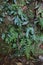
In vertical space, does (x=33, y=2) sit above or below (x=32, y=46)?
above

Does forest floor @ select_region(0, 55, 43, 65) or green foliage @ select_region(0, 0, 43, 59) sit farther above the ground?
green foliage @ select_region(0, 0, 43, 59)

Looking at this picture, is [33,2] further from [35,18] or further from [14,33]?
[14,33]

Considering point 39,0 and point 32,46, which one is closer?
point 32,46

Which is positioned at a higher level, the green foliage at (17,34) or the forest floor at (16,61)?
the green foliage at (17,34)

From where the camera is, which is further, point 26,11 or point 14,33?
point 26,11

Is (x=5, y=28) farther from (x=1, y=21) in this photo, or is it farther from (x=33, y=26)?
(x=33, y=26)

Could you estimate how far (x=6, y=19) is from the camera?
123 inches

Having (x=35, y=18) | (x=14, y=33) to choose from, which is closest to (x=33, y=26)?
(x=35, y=18)

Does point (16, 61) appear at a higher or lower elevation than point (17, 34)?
lower

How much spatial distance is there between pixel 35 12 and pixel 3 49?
2.56ft

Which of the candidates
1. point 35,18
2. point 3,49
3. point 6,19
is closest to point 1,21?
point 6,19

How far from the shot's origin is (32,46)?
314 cm

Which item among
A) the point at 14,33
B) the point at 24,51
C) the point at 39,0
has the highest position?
the point at 39,0

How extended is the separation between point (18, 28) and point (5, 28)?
0.18m
